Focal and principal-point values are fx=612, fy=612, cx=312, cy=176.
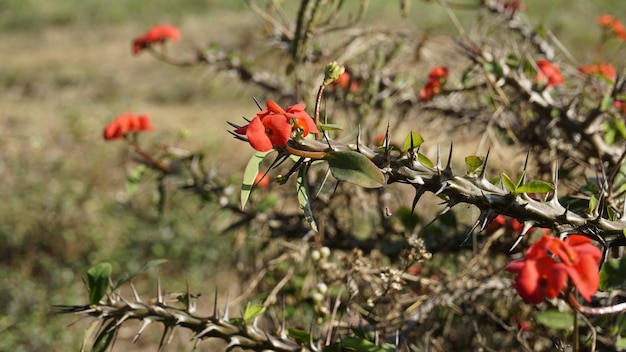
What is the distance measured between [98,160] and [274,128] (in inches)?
170

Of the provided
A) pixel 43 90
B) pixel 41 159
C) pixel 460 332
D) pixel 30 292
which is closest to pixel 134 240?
pixel 30 292

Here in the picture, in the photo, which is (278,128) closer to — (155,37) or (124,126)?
(124,126)

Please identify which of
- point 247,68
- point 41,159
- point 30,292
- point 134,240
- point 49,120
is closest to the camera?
point 247,68

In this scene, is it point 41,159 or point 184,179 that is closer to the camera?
point 184,179

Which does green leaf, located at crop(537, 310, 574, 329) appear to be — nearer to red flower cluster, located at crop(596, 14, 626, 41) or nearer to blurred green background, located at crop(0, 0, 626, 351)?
blurred green background, located at crop(0, 0, 626, 351)

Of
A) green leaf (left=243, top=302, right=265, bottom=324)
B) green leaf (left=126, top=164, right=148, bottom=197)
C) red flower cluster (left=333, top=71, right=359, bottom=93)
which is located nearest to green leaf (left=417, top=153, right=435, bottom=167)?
green leaf (left=243, top=302, right=265, bottom=324)

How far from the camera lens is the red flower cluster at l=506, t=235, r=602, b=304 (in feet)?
2.00

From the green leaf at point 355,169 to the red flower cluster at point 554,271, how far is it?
7.0 inches

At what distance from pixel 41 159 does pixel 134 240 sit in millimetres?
1637

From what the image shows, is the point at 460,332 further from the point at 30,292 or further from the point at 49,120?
the point at 49,120

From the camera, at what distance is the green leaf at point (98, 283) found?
980 millimetres

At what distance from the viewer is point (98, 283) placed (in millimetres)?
988

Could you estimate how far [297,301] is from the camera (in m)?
1.58

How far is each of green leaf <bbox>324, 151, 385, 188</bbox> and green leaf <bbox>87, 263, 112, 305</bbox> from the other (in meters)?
0.47
